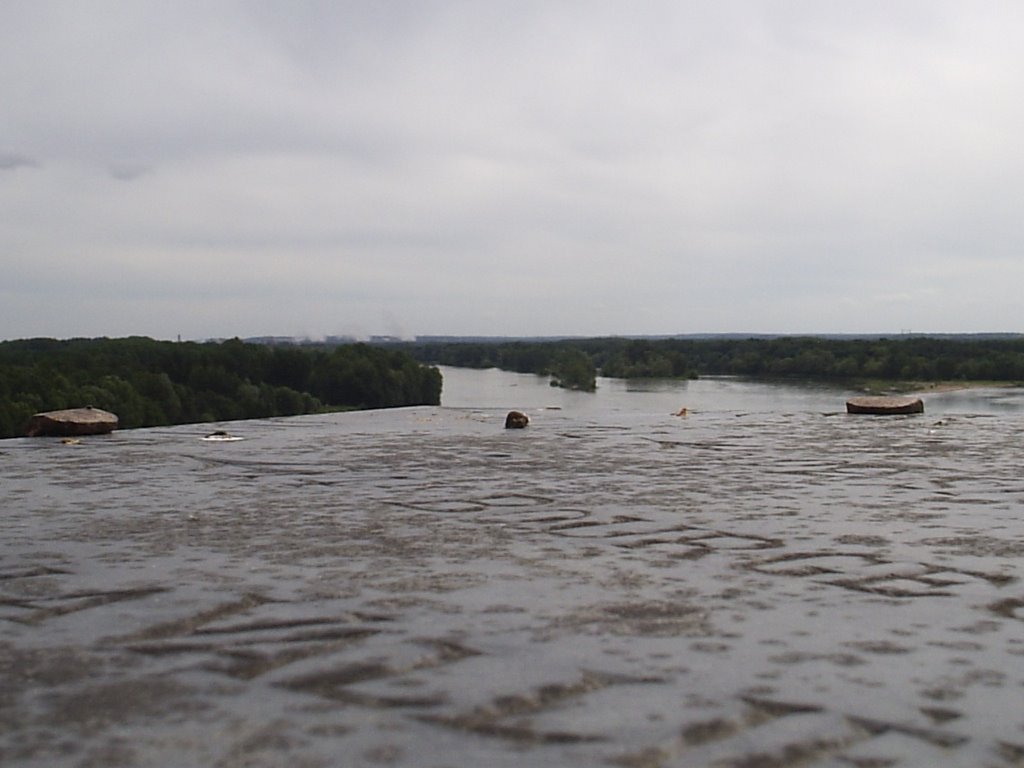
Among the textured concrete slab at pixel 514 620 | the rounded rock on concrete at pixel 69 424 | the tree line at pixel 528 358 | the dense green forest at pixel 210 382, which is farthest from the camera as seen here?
the tree line at pixel 528 358

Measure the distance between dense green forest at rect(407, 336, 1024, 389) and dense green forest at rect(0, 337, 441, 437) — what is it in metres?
18.6

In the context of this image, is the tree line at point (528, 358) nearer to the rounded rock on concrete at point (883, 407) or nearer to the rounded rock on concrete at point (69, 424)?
the rounded rock on concrete at point (883, 407)

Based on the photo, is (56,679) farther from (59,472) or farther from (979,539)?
(59,472)

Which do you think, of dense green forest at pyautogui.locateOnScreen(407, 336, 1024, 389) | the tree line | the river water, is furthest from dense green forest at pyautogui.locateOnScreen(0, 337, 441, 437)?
dense green forest at pyautogui.locateOnScreen(407, 336, 1024, 389)

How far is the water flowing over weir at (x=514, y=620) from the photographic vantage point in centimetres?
243

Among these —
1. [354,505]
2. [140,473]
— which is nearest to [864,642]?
[354,505]

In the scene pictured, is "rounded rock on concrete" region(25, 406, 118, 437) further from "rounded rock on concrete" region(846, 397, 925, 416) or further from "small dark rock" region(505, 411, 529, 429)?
"rounded rock on concrete" region(846, 397, 925, 416)

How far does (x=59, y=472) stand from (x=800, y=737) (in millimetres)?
6336

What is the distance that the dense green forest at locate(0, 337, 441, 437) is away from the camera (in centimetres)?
4544

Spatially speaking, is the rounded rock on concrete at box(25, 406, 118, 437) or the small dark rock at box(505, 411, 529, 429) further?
the small dark rock at box(505, 411, 529, 429)

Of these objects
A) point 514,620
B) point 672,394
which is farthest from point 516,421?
point 672,394

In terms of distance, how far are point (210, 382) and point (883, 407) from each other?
49.2 meters

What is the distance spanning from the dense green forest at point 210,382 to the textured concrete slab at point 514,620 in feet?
129

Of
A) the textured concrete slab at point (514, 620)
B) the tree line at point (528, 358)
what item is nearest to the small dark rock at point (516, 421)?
the textured concrete slab at point (514, 620)
